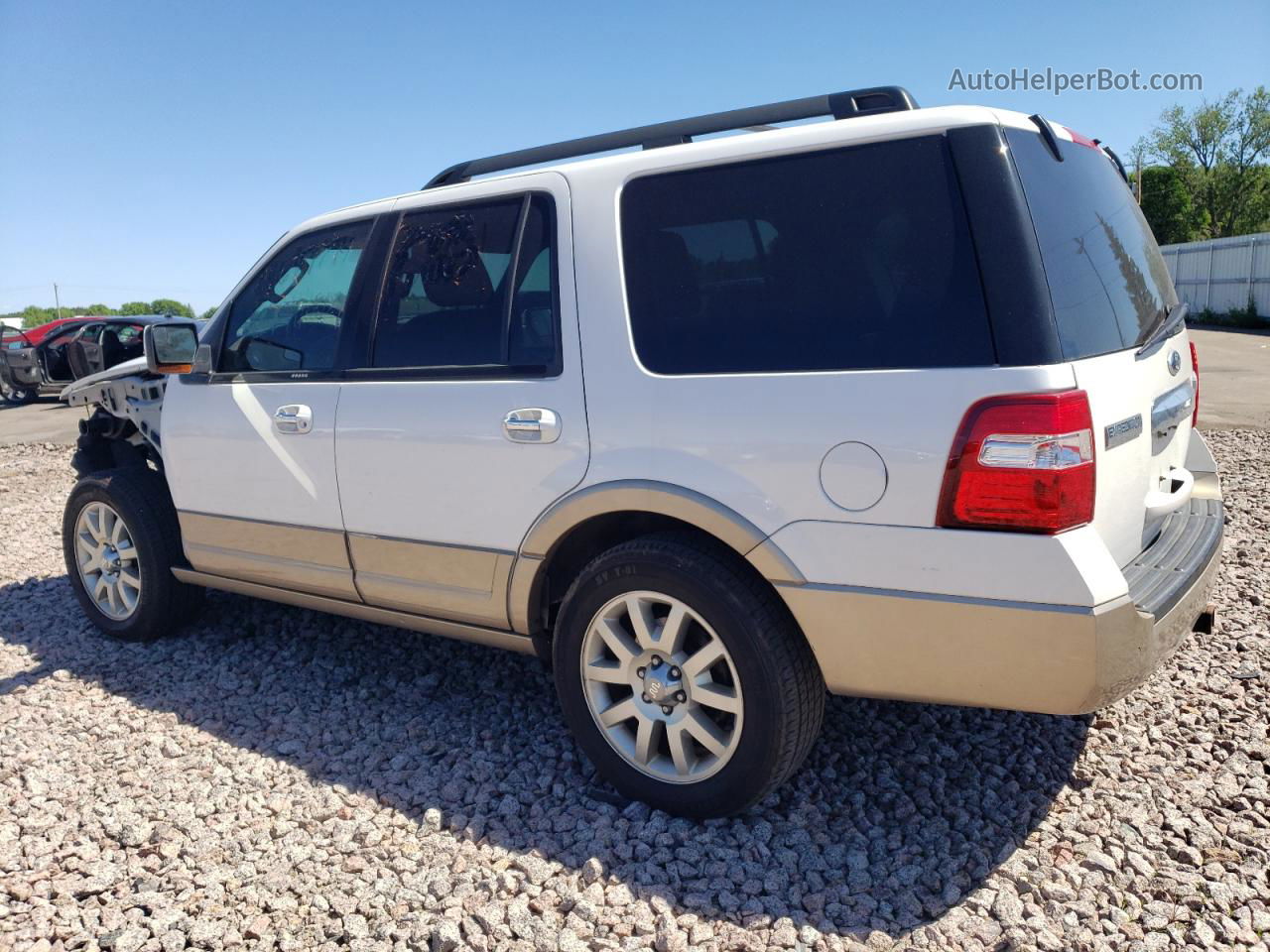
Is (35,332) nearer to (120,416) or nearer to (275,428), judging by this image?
(120,416)

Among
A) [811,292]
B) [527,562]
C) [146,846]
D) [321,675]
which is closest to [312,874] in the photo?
[146,846]

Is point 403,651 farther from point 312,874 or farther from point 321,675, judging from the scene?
point 312,874

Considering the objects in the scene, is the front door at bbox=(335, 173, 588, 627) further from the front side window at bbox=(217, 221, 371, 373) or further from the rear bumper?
the rear bumper

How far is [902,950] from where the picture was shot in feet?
7.88

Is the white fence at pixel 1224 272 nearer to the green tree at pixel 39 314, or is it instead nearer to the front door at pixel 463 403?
the front door at pixel 463 403

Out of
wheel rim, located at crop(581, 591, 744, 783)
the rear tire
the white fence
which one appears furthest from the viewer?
the white fence

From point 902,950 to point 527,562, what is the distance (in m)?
1.55

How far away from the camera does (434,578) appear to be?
343 cm

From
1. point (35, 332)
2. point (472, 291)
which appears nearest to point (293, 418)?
point (472, 291)

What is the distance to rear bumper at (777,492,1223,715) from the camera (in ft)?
7.65

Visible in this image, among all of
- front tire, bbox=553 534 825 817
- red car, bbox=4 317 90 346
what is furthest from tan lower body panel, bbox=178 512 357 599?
red car, bbox=4 317 90 346

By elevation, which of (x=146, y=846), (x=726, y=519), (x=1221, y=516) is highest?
(x=726, y=519)

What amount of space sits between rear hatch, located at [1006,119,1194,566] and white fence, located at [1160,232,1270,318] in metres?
23.0

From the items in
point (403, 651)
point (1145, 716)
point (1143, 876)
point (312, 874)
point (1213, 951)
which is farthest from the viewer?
point (403, 651)
